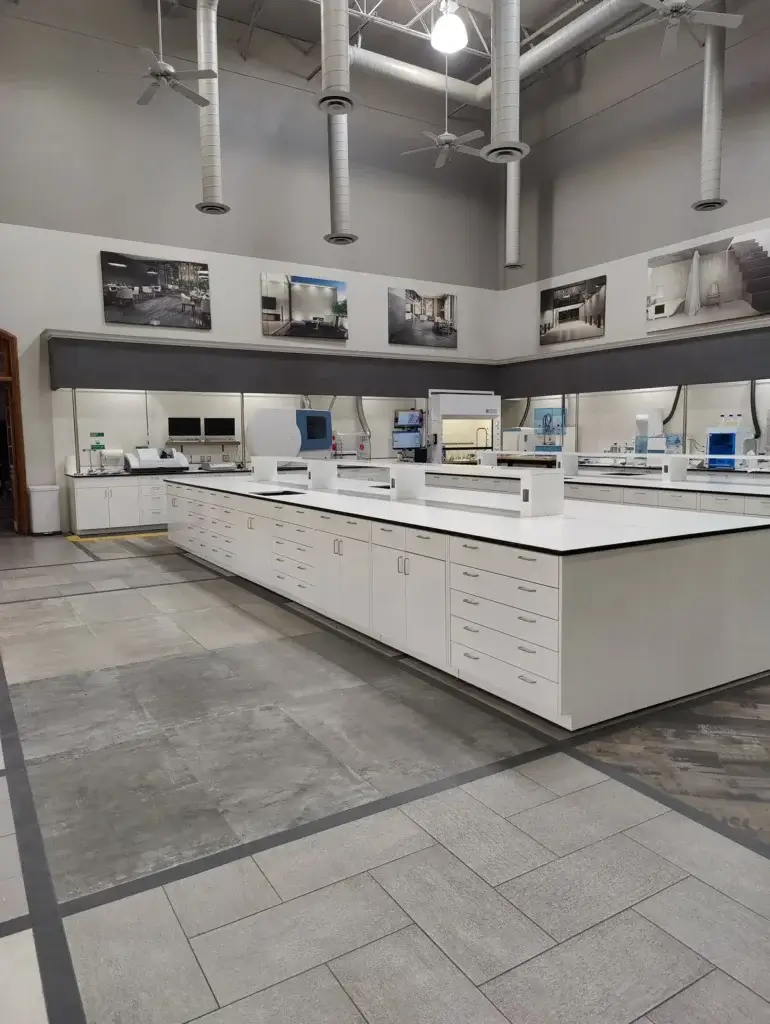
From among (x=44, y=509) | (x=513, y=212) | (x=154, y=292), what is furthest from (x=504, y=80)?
(x=44, y=509)

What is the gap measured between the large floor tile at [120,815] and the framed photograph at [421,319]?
10.1 metres

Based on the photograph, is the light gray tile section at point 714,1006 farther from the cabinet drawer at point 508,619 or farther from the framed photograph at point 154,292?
the framed photograph at point 154,292

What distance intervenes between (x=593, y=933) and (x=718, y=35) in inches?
420

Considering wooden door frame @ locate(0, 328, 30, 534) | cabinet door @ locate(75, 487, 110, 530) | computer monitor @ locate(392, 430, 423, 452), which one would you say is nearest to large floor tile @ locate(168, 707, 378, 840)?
cabinet door @ locate(75, 487, 110, 530)

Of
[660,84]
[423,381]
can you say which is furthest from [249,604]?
[660,84]

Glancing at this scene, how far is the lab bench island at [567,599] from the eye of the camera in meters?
2.94

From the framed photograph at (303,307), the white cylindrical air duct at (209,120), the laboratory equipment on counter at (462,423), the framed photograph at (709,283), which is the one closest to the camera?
the white cylindrical air duct at (209,120)

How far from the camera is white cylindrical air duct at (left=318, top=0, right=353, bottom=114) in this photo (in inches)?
239

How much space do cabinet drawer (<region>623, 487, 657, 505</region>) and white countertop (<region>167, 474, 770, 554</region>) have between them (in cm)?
248

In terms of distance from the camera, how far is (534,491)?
13.3ft

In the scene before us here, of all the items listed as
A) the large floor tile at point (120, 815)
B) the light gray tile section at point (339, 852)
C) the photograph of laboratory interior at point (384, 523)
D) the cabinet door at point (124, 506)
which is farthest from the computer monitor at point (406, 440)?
the light gray tile section at point (339, 852)

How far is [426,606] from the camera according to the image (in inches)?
145

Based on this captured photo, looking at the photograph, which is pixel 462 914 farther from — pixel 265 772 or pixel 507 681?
pixel 507 681

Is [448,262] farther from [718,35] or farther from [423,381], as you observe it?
[718,35]
